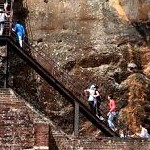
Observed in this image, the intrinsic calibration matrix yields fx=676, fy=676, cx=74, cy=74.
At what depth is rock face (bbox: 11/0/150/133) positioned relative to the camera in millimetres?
21828

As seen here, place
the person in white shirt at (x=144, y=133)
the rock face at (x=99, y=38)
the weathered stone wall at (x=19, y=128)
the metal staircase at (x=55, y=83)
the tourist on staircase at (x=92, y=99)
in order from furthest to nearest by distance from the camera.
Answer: the rock face at (x=99, y=38), the tourist on staircase at (x=92, y=99), the person in white shirt at (x=144, y=133), the metal staircase at (x=55, y=83), the weathered stone wall at (x=19, y=128)

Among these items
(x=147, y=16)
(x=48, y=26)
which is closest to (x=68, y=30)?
(x=48, y=26)

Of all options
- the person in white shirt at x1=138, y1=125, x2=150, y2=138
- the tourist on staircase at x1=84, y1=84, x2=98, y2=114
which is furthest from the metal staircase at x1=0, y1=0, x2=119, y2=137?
the person in white shirt at x1=138, y1=125, x2=150, y2=138

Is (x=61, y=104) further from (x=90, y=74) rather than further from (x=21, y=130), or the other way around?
(x=21, y=130)

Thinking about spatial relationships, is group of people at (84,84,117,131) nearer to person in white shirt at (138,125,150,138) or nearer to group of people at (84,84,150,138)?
group of people at (84,84,150,138)

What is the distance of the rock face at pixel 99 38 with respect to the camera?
21828 millimetres

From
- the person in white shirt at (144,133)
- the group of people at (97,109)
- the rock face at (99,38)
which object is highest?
the rock face at (99,38)

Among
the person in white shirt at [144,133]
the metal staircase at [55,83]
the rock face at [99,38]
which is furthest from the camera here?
the rock face at [99,38]

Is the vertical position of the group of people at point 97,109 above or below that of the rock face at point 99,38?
below

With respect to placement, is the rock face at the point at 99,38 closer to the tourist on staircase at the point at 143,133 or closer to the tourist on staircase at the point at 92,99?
the tourist on staircase at the point at 143,133

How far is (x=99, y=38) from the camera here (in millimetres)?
22812

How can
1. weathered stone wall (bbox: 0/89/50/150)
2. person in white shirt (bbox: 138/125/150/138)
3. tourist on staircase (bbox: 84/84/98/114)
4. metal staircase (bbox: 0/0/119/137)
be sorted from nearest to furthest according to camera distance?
weathered stone wall (bbox: 0/89/50/150) < metal staircase (bbox: 0/0/119/137) < person in white shirt (bbox: 138/125/150/138) < tourist on staircase (bbox: 84/84/98/114)

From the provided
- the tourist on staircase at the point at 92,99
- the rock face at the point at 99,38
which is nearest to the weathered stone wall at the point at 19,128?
the tourist on staircase at the point at 92,99

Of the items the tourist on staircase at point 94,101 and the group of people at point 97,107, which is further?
the tourist on staircase at point 94,101
